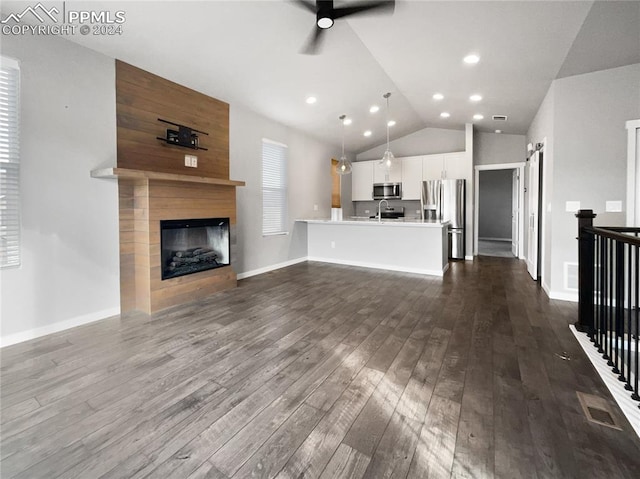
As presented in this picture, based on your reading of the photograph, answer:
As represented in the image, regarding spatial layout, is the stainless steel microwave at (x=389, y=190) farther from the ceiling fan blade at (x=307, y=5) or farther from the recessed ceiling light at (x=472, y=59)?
the ceiling fan blade at (x=307, y=5)

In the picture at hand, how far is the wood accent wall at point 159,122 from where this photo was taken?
3.33m

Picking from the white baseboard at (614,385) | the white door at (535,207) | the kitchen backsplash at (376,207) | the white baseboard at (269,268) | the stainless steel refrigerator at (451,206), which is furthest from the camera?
the kitchen backsplash at (376,207)

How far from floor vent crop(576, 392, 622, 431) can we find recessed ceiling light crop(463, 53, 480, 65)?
11.5 feet

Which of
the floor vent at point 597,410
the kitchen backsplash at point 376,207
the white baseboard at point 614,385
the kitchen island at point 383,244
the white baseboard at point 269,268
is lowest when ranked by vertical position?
the floor vent at point 597,410

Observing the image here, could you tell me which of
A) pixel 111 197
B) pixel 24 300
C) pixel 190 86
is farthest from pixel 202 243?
pixel 190 86

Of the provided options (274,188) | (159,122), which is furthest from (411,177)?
(159,122)

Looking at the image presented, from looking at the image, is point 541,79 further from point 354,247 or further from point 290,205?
point 290,205

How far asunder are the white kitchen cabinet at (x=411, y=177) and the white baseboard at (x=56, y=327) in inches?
255

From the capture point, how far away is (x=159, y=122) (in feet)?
12.0

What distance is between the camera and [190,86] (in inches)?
156

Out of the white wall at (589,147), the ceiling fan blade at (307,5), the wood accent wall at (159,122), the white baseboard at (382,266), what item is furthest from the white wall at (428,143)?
the ceiling fan blade at (307,5)

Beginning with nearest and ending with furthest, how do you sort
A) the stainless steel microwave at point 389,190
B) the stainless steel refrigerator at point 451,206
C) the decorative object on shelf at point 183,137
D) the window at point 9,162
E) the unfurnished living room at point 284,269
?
the unfurnished living room at point 284,269
the window at point 9,162
the decorative object on shelf at point 183,137
the stainless steel refrigerator at point 451,206
the stainless steel microwave at point 389,190

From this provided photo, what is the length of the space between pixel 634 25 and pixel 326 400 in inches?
158

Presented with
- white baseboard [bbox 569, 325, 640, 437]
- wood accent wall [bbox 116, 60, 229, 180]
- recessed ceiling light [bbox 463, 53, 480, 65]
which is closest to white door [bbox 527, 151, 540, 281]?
recessed ceiling light [bbox 463, 53, 480, 65]
